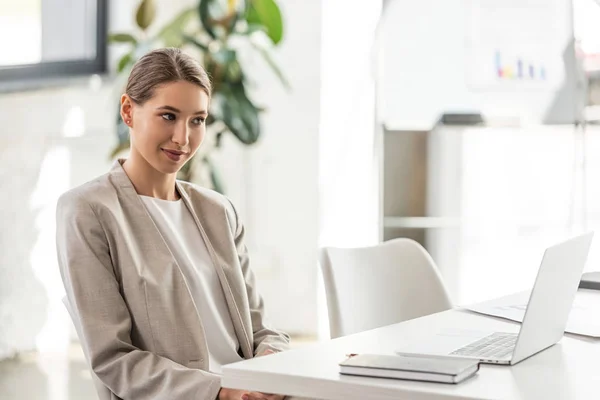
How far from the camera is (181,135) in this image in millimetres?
1847

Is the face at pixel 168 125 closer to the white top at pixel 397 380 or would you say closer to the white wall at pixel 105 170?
the white top at pixel 397 380

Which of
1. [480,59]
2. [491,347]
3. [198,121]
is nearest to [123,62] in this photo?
[480,59]

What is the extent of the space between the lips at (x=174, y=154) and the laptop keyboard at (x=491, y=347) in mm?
696

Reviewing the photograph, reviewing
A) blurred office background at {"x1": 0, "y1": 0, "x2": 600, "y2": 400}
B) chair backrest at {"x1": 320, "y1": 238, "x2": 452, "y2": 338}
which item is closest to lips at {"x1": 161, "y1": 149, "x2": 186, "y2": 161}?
chair backrest at {"x1": 320, "y1": 238, "x2": 452, "y2": 338}

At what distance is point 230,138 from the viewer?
4.82m

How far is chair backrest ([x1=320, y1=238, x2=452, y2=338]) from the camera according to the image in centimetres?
212

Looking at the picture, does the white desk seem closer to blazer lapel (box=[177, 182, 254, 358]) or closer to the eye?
blazer lapel (box=[177, 182, 254, 358])

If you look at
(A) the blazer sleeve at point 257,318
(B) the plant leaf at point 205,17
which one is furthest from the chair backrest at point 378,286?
(B) the plant leaf at point 205,17

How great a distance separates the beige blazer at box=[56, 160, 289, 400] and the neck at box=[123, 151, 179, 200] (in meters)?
0.03

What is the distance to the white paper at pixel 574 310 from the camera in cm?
180

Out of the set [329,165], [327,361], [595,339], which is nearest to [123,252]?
[327,361]

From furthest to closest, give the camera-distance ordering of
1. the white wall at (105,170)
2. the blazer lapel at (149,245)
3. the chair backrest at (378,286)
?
the white wall at (105,170) → the chair backrest at (378,286) → the blazer lapel at (149,245)

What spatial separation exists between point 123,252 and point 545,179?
3136 millimetres

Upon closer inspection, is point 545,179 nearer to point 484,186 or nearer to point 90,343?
point 484,186
